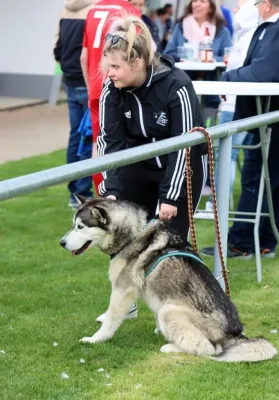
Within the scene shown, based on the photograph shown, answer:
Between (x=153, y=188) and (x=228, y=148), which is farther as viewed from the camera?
(x=153, y=188)

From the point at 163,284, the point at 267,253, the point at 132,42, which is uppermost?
the point at 132,42

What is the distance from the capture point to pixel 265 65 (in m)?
5.86

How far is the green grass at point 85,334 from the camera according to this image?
13.0ft

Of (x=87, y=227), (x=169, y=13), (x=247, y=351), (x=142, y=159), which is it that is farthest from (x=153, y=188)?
(x=169, y=13)

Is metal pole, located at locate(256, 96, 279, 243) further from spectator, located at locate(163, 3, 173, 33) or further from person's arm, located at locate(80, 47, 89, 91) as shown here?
spectator, located at locate(163, 3, 173, 33)

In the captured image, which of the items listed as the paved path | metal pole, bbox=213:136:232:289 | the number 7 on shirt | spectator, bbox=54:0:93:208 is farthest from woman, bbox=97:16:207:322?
the paved path

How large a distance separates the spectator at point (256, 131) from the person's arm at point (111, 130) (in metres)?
1.54

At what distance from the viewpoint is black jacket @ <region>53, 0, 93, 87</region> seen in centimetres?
823

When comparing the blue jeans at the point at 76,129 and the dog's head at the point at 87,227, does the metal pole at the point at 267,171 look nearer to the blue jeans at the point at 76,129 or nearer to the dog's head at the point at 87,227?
the dog's head at the point at 87,227

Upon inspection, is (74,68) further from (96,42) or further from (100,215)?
(100,215)

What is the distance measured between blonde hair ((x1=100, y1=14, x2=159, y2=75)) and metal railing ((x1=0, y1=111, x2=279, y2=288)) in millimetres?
625

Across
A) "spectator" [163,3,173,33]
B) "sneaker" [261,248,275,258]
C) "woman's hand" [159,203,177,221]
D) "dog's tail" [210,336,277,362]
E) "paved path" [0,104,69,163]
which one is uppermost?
"woman's hand" [159,203,177,221]

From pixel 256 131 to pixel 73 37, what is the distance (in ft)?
8.77

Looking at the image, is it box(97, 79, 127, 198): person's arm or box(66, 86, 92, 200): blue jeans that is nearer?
box(97, 79, 127, 198): person's arm
